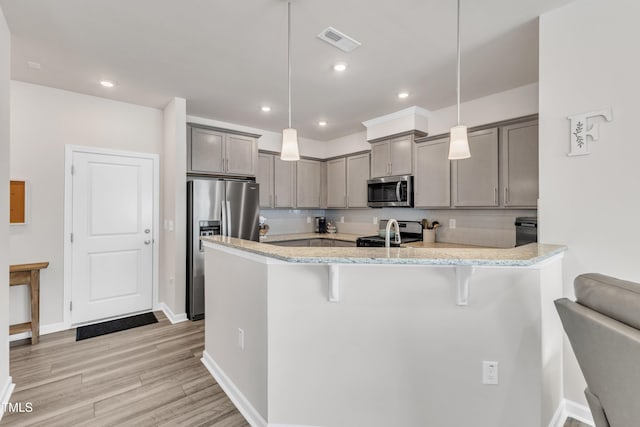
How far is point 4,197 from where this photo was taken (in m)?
2.04

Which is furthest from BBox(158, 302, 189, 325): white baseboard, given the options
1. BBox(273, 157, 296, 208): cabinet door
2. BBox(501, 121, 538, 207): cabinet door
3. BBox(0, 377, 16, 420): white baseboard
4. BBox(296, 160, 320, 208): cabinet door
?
BBox(501, 121, 538, 207): cabinet door

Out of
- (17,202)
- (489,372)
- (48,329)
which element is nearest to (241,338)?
(489,372)

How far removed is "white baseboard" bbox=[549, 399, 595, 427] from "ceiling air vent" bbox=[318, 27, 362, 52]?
2857 mm

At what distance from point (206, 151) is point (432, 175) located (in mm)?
2963

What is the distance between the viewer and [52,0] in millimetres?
1884

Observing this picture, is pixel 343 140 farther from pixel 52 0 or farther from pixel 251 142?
pixel 52 0

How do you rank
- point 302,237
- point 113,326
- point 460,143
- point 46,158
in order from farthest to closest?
point 302,237
point 113,326
point 46,158
point 460,143

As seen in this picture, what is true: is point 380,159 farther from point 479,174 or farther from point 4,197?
point 4,197

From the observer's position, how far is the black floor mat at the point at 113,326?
3248mm

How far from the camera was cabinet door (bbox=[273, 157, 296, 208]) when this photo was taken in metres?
4.91

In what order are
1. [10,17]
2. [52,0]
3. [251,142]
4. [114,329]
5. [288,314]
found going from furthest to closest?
[251,142] → [114,329] → [10,17] → [52,0] → [288,314]

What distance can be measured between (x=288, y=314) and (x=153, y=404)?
128 cm

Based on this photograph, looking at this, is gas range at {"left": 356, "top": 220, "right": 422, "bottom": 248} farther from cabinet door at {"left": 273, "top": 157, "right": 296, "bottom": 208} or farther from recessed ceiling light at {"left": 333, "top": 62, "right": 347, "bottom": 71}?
recessed ceiling light at {"left": 333, "top": 62, "right": 347, "bottom": 71}

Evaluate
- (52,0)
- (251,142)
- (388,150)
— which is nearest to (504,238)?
(388,150)
